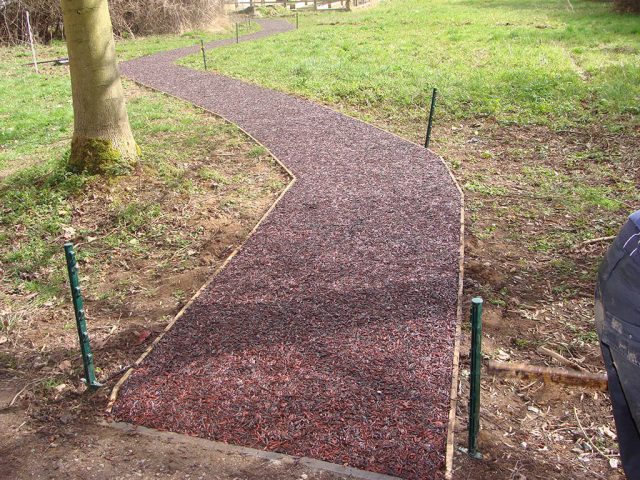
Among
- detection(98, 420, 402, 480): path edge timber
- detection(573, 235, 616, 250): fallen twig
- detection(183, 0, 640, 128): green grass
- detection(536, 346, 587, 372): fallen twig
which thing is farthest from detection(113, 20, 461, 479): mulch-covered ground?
detection(183, 0, 640, 128): green grass

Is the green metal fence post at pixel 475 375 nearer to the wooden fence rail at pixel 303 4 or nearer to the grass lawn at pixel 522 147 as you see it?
the grass lawn at pixel 522 147

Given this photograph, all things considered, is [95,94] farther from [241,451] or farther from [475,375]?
[475,375]

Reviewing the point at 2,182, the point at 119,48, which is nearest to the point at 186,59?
the point at 119,48

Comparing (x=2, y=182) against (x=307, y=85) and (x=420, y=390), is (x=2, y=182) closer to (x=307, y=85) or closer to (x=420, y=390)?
(x=420, y=390)

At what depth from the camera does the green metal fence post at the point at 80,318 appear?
3.73m

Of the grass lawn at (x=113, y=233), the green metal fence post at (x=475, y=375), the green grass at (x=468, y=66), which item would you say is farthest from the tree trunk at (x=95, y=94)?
the green metal fence post at (x=475, y=375)

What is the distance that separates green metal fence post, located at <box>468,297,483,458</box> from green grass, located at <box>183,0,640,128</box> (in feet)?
24.6

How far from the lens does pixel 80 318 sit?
12.6 feet

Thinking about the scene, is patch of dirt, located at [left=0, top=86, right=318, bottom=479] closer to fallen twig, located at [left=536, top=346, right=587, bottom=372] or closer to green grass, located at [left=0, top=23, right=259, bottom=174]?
fallen twig, located at [left=536, top=346, right=587, bottom=372]

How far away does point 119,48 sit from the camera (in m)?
19.6

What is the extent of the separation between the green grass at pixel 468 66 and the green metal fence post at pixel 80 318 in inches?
293

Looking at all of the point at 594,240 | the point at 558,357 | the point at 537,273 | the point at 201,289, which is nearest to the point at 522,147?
the point at 594,240

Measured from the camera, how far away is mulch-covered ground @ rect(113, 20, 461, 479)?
3445 millimetres

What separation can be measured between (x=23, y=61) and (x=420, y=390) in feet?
55.7
